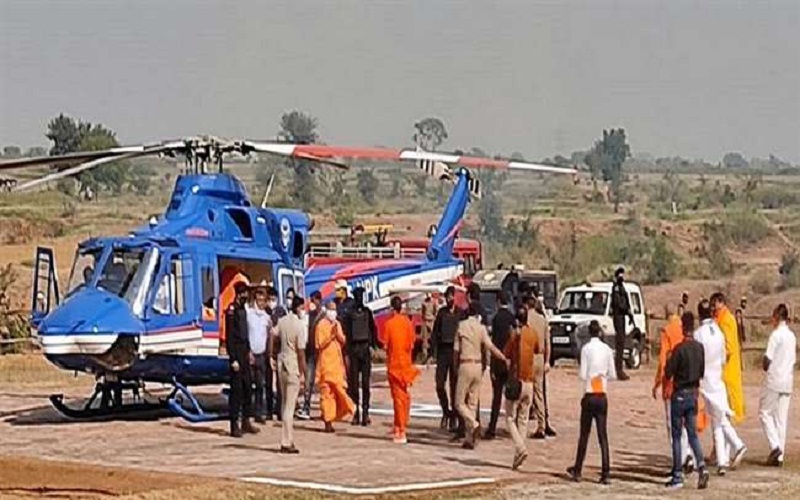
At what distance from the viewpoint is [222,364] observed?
23.3 metres

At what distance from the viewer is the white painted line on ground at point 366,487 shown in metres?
16.6

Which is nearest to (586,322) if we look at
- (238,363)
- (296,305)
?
(296,305)

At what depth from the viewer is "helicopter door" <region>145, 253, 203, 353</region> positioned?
72.4 ft

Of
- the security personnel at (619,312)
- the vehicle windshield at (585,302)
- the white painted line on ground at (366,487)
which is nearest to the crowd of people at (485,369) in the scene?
the white painted line on ground at (366,487)

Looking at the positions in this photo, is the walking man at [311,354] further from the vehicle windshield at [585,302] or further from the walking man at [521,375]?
the vehicle windshield at [585,302]

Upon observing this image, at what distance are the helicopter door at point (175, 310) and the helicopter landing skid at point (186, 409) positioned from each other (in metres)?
0.93

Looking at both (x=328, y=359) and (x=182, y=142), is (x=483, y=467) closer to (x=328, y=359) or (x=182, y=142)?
(x=328, y=359)

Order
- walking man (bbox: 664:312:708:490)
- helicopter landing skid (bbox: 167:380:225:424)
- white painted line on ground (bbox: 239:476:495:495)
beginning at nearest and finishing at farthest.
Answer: white painted line on ground (bbox: 239:476:495:495), walking man (bbox: 664:312:708:490), helicopter landing skid (bbox: 167:380:225:424)

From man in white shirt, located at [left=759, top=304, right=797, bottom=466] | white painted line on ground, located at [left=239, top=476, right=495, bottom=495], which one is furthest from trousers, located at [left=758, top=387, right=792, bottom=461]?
white painted line on ground, located at [left=239, top=476, right=495, bottom=495]

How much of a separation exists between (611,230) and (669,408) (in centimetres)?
8642

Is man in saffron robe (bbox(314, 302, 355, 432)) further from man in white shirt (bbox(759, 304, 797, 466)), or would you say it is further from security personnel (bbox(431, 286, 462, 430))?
man in white shirt (bbox(759, 304, 797, 466))

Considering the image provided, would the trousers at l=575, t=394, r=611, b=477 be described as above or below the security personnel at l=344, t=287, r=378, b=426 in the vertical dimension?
below

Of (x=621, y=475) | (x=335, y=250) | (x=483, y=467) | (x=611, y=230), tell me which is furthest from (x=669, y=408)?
(x=611, y=230)

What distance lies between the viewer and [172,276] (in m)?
22.4
